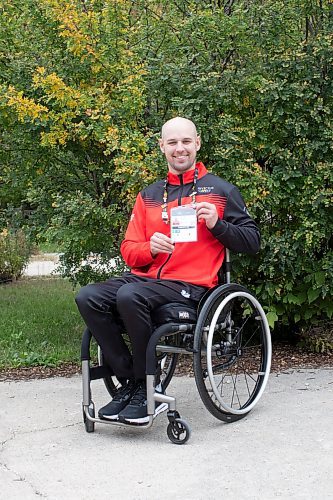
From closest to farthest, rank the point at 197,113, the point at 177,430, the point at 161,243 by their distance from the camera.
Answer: the point at 177,430
the point at 161,243
the point at 197,113

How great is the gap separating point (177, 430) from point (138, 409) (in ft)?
0.77

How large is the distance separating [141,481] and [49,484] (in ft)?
1.31

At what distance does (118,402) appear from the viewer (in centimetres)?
439

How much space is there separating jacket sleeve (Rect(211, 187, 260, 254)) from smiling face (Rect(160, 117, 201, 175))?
1.02 feet

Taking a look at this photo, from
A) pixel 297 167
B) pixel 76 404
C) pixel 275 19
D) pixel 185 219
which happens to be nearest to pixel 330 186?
pixel 297 167

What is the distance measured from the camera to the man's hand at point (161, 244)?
14.5ft

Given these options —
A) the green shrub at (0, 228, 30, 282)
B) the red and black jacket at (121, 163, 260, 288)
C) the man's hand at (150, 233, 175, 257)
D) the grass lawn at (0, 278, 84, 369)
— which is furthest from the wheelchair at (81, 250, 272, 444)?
the green shrub at (0, 228, 30, 282)

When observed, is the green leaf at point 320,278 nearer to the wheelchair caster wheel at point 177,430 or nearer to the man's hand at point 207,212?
the man's hand at point 207,212

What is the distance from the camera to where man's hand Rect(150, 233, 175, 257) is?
4.43 m

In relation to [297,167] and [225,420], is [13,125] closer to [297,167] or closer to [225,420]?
[297,167]

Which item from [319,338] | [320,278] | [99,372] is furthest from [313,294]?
[99,372]

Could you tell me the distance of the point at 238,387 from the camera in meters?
5.29

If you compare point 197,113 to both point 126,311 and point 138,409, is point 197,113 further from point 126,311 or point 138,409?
point 138,409

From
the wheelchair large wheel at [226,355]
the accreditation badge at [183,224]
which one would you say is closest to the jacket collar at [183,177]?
the accreditation badge at [183,224]
